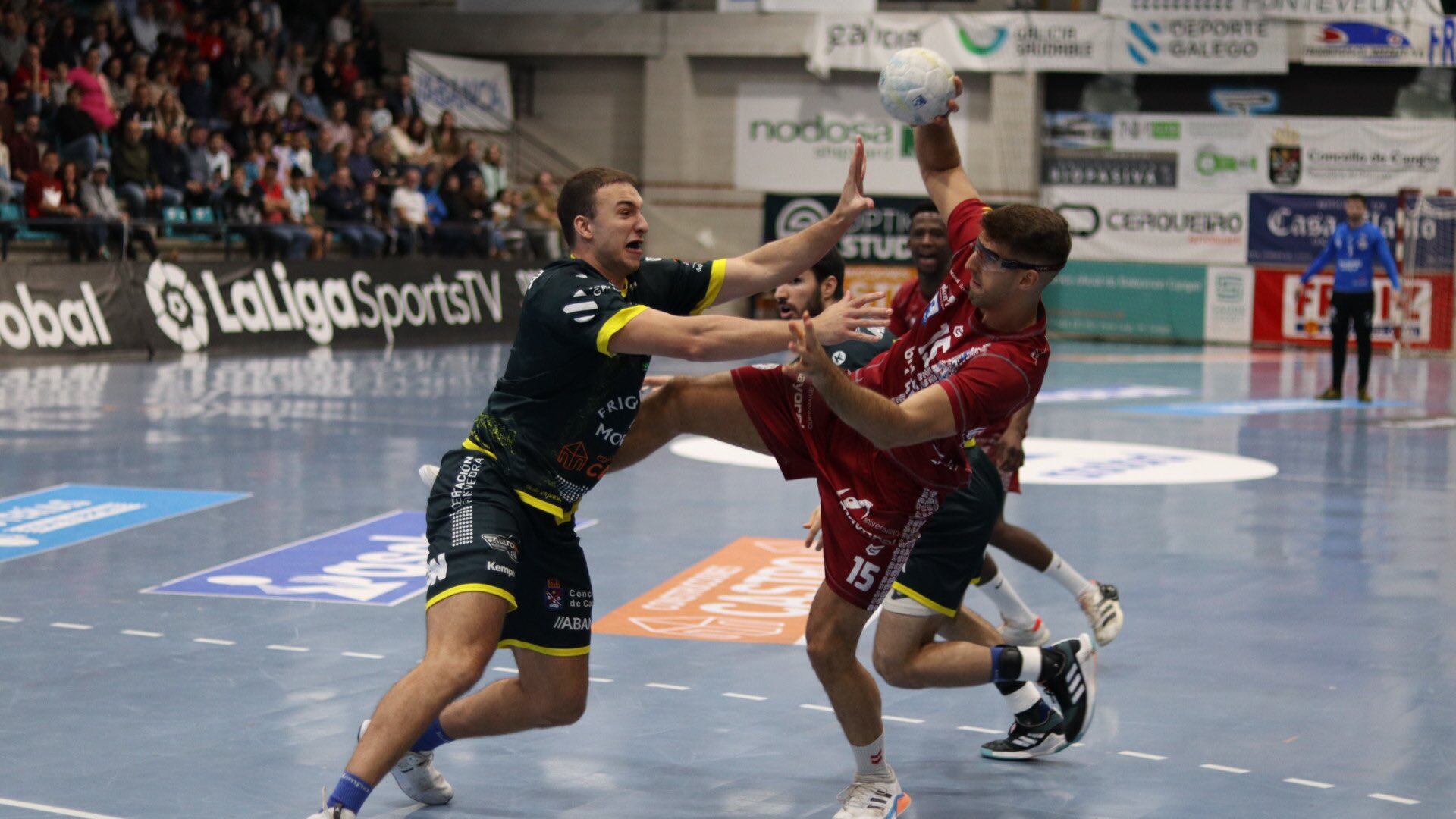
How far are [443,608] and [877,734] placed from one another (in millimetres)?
1478

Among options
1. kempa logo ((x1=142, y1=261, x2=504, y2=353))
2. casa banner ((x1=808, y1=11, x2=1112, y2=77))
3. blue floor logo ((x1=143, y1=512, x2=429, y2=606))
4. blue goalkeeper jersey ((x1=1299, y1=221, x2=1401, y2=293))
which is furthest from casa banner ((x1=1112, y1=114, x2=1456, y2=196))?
blue floor logo ((x1=143, y1=512, x2=429, y2=606))

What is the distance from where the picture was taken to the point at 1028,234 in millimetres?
4812

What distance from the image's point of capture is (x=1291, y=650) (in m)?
7.30

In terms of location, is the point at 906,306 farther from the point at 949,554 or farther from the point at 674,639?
the point at 674,639

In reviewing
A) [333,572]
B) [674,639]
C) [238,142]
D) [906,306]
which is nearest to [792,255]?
[906,306]

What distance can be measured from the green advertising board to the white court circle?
1283 cm

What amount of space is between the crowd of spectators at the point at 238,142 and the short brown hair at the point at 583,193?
14.7m

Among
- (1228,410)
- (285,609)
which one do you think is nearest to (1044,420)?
(1228,410)

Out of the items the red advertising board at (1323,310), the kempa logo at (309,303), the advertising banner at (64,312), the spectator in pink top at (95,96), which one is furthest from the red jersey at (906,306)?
the red advertising board at (1323,310)

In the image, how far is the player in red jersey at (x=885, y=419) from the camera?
4.79 m

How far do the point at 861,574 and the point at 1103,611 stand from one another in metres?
2.38

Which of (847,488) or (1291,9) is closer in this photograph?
(847,488)

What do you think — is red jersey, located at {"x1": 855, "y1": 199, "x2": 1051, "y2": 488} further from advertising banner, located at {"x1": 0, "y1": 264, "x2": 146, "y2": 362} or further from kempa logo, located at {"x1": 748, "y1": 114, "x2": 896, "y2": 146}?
kempa logo, located at {"x1": 748, "y1": 114, "x2": 896, "y2": 146}

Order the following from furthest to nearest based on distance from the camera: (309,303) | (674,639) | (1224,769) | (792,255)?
(309,303)
(674,639)
(1224,769)
(792,255)
